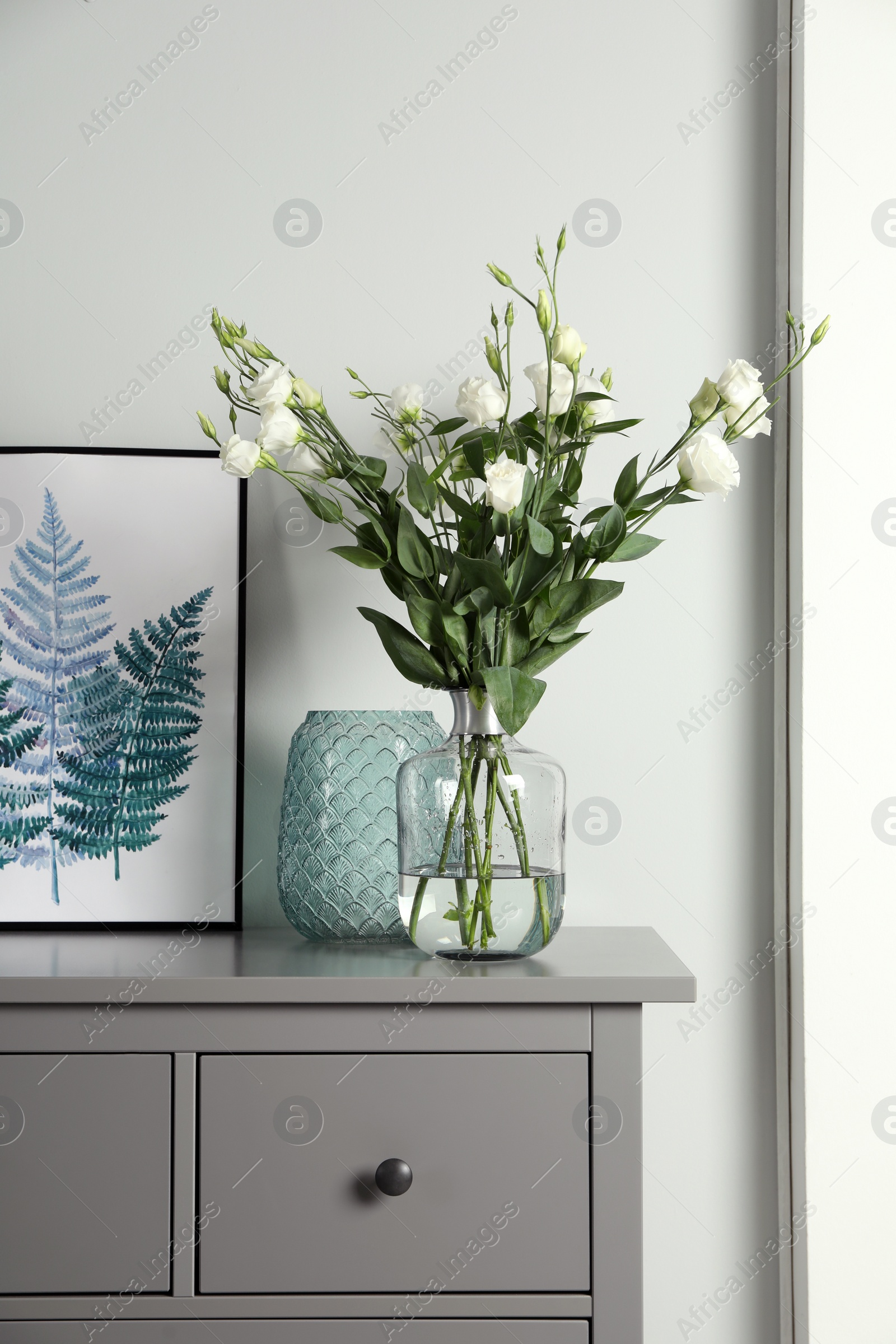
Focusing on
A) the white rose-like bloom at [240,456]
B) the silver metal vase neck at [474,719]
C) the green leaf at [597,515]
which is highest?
the white rose-like bloom at [240,456]

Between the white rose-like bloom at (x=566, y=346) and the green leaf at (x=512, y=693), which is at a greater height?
the white rose-like bloom at (x=566, y=346)

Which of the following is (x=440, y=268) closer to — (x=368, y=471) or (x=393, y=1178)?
(x=368, y=471)

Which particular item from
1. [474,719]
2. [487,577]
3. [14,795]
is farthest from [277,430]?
[14,795]

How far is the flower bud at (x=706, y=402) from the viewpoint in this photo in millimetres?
1038

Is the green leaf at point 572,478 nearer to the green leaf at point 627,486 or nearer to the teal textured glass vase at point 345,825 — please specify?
the green leaf at point 627,486

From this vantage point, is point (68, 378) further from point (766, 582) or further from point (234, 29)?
point (766, 582)

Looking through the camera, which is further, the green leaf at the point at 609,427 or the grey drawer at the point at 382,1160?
the green leaf at the point at 609,427

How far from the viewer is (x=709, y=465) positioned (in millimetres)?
997

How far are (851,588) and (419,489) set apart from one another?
2.09ft

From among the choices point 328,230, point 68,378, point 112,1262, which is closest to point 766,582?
point 328,230

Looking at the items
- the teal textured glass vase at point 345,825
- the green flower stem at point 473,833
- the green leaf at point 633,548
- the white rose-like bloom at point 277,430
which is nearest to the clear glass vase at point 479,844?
the green flower stem at point 473,833

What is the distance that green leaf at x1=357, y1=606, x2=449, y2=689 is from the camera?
1.07m

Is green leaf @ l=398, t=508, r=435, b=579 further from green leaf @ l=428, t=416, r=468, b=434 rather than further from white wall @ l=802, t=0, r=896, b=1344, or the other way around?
white wall @ l=802, t=0, r=896, b=1344

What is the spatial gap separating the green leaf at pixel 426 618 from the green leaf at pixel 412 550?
0.03 meters
